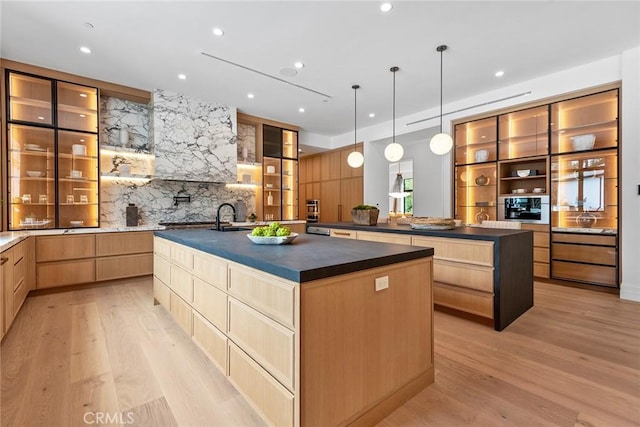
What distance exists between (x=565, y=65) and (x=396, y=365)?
4854 millimetres

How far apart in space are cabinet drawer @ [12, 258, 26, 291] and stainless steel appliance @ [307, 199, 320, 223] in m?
6.26

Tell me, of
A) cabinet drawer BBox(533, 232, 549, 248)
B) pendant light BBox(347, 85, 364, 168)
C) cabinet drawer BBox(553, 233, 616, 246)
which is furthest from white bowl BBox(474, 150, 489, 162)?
pendant light BBox(347, 85, 364, 168)

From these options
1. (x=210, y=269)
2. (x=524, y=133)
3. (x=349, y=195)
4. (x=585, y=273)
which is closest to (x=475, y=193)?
(x=524, y=133)

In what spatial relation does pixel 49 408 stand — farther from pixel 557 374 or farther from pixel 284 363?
pixel 557 374

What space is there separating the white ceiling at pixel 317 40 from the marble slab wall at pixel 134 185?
24.7 inches

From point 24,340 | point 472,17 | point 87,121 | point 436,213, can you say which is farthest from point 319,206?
Result: point 24,340

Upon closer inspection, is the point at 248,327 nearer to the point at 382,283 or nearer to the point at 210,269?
the point at 210,269

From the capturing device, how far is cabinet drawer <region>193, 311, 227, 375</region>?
1.86 meters

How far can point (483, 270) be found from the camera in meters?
2.82

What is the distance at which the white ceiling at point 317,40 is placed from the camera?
2.97 metres

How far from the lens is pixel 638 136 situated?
12.0 feet

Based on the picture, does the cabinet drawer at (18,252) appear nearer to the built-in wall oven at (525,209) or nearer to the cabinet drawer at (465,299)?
the cabinet drawer at (465,299)

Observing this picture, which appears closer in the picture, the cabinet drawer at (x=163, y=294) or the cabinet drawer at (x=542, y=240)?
the cabinet drawer at (x=163, y=294)

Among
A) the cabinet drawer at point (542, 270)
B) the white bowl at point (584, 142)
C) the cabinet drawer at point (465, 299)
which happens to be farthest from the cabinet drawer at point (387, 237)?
the white bowl at point (584, 142)
